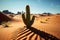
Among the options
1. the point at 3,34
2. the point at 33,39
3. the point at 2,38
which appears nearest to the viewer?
the point at 33,39

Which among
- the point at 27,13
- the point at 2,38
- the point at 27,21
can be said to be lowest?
the point at 2,38

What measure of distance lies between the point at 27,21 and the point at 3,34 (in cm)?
299

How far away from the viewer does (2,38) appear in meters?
7.58

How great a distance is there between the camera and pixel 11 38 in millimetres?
7402

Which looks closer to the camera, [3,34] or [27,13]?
[3,34]

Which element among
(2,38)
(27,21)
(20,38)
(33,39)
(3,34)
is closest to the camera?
(33,39)

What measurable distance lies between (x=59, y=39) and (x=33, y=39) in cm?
Result: 199

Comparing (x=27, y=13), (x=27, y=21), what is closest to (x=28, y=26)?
(x=27, y=21)

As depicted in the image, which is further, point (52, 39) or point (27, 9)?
point (27, 9)

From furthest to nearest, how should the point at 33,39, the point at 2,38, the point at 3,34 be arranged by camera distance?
the point at 3,34 < the point at 2,38 < the point at 33,39

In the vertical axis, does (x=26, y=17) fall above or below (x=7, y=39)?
above

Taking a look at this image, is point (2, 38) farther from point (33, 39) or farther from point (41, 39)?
point (41, 39)

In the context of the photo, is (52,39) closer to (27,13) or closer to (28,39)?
(28,39)

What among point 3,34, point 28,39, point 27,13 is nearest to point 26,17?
point 27,13
